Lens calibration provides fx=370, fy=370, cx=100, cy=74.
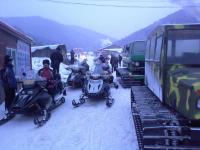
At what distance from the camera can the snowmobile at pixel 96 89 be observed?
1216 centimetres

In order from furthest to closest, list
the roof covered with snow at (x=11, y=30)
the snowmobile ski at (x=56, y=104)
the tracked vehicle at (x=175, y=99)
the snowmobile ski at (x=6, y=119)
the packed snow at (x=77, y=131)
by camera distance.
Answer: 1. the roof covered with snow at (x=11, y=30)
2. the snowmobile ski at (x=56, y=104)
3. the snowmobile ski at (x=6, y=119)
4. the packed snow at (x=77, y=131)
5. the tracked vehicle at (x=175, y=99)

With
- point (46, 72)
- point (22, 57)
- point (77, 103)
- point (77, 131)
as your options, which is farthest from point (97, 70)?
point (77, 131)

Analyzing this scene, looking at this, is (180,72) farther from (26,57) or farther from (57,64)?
(26,57)

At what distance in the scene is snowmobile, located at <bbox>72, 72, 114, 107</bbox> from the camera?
39.9 feet

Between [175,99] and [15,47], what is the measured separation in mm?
11171

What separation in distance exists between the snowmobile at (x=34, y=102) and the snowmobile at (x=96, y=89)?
65.3 inches

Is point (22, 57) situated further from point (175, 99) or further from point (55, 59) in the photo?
point (175, 99)

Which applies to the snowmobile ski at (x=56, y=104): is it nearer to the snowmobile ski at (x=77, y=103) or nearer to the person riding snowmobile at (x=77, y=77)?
the snowmobile ski at (x=77, y=103)

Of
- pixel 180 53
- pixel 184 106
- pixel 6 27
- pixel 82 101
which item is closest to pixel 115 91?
pixel 82 101

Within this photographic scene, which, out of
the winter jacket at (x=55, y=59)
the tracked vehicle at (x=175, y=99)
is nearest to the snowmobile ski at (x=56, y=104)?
the tracked vehicle at (x=175, y=99)

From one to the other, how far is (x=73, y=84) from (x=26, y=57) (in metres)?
3.53

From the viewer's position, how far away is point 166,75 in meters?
6.61

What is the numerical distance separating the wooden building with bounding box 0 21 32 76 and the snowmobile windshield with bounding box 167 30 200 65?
25.5 ft

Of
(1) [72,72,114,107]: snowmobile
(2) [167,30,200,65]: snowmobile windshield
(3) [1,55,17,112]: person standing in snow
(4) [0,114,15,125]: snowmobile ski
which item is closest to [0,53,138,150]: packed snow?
(4) [0,114,15,125]: snowmobile ski
